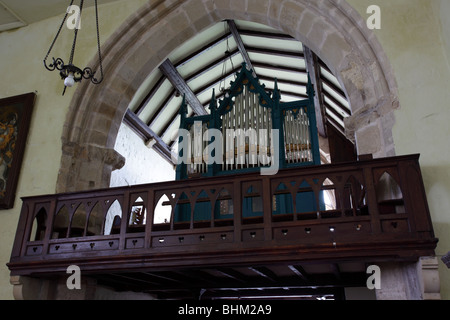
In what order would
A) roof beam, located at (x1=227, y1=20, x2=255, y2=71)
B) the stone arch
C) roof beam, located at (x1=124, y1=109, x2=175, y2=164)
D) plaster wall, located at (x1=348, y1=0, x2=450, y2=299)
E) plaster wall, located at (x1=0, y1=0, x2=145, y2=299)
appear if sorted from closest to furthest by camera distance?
plaster wall, located at (x1=348, y1=0, x2=450, y2=299)
the stone arch
plaster wall, located at (x1=0, y1=0, x2=145, y2=299)
roof beam, located at (x1=227, y1=20, x2=255, y2=71)
roof beam, located at (x1=124, y1=109, x2=175, y2=164)

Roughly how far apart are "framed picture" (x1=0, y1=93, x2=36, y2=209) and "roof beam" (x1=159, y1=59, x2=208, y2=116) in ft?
10.1

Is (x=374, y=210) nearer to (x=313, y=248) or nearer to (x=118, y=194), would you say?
(x=313, y=248)

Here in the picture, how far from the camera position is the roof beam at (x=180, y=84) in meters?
8.85

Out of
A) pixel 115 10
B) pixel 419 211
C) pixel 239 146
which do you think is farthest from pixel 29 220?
pixel 419 211

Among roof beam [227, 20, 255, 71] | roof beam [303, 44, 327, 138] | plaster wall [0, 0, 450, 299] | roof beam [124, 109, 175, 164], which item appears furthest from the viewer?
roof beam [124, 109, 175, 164]

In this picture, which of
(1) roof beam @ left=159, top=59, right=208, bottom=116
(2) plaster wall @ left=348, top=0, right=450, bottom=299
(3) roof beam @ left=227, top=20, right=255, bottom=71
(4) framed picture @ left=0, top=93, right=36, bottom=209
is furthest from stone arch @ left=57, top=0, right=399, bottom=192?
(1) roof beam @ left=159, top=59, right=208, bottom=116

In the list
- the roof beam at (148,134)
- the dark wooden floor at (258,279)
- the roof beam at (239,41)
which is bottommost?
the dark wooden floor at (258,279)

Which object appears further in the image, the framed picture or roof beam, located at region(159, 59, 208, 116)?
roof beam, located at region(159, 59, 208, 116)

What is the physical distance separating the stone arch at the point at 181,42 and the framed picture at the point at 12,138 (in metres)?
0.68

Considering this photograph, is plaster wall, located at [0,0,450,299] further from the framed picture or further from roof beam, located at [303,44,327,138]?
roof beam, located at [303,44,327,138]

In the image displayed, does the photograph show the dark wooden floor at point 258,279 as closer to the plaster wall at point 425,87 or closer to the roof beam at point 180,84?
the plaster wall at point 425,87

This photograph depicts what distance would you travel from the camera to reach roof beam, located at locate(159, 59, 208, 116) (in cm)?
885

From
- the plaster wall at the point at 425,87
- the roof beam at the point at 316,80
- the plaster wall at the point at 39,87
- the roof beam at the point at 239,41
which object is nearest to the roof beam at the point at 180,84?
the roof beam at the point at 239,41

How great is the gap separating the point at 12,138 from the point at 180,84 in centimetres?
419
